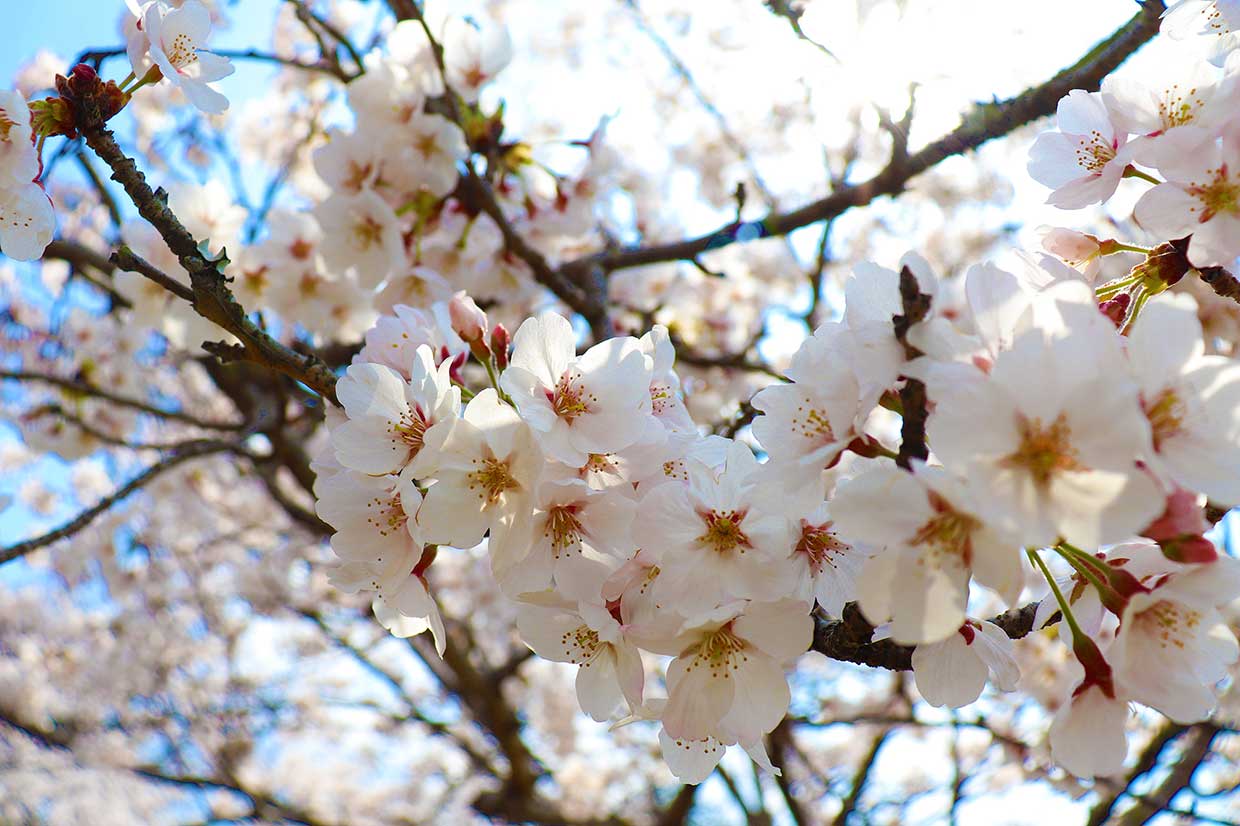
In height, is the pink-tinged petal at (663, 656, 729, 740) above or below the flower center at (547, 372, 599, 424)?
below

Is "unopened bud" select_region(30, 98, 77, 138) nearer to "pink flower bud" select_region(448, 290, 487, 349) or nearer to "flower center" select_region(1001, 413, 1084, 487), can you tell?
"pink flower bud" select_region(448, 290, 487, 349)

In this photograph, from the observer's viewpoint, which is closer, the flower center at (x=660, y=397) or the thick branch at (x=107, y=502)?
the flower center at (x=660, y=397)

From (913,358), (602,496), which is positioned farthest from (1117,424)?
(602,496)

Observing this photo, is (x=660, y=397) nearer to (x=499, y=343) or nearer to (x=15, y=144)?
(x=499, y=343)

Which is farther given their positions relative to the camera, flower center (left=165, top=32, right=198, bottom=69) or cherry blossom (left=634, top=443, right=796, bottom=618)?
flower center (left=165, top=32, right=198, bottom=69)

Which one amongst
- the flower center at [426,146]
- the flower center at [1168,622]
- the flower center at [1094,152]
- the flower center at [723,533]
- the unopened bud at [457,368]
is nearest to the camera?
the flower center at [1168,622]

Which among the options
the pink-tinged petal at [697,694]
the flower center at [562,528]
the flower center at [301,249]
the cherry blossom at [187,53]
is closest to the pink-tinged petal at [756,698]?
the pink-tinged petal at [697,694]

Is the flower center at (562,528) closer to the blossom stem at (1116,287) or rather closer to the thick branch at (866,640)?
the thick branch at (866,640)

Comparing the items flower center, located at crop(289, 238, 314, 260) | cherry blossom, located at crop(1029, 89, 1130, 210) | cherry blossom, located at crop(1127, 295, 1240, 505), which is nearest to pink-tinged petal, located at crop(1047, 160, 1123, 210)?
cherry blossom, located at crop(1029, 89, 1130, 210)
